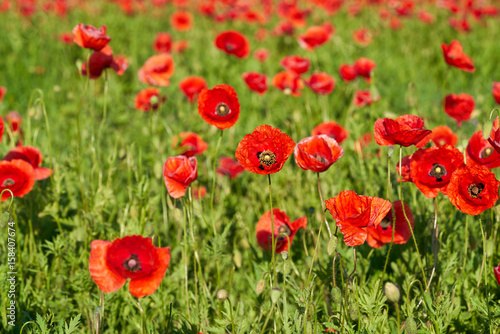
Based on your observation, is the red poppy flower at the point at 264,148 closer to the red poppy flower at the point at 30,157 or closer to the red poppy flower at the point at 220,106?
the red poppy flower at the point at 220,106

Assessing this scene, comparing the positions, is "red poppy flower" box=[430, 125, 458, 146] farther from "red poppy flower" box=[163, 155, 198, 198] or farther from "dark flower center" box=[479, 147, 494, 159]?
"red poppy flower" box=[163, 155, 198, 198]

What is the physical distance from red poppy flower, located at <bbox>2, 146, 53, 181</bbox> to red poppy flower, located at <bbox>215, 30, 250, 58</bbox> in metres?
1.64

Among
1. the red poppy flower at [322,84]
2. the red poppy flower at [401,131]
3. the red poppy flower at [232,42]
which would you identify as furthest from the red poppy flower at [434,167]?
the red poppy flower at [232,42]

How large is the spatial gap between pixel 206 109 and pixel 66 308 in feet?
3.38

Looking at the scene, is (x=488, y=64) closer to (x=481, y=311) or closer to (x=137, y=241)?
(x=481, y=311)

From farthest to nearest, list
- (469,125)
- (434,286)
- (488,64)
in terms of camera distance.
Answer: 1. (488,64)
2. (469,125)
3. (434,286)

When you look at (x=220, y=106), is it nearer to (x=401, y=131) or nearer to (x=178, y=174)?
(x=178, y=174)

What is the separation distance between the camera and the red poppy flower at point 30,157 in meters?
2.12

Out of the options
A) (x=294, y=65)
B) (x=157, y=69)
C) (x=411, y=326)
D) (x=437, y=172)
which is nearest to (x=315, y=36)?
(x=294, y=65)

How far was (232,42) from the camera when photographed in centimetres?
340

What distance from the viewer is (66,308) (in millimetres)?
1955

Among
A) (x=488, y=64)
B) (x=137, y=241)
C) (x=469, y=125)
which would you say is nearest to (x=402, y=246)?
(x=137, y=241)

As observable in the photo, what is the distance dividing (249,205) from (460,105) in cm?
136

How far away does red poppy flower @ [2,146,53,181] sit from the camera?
2.12m
